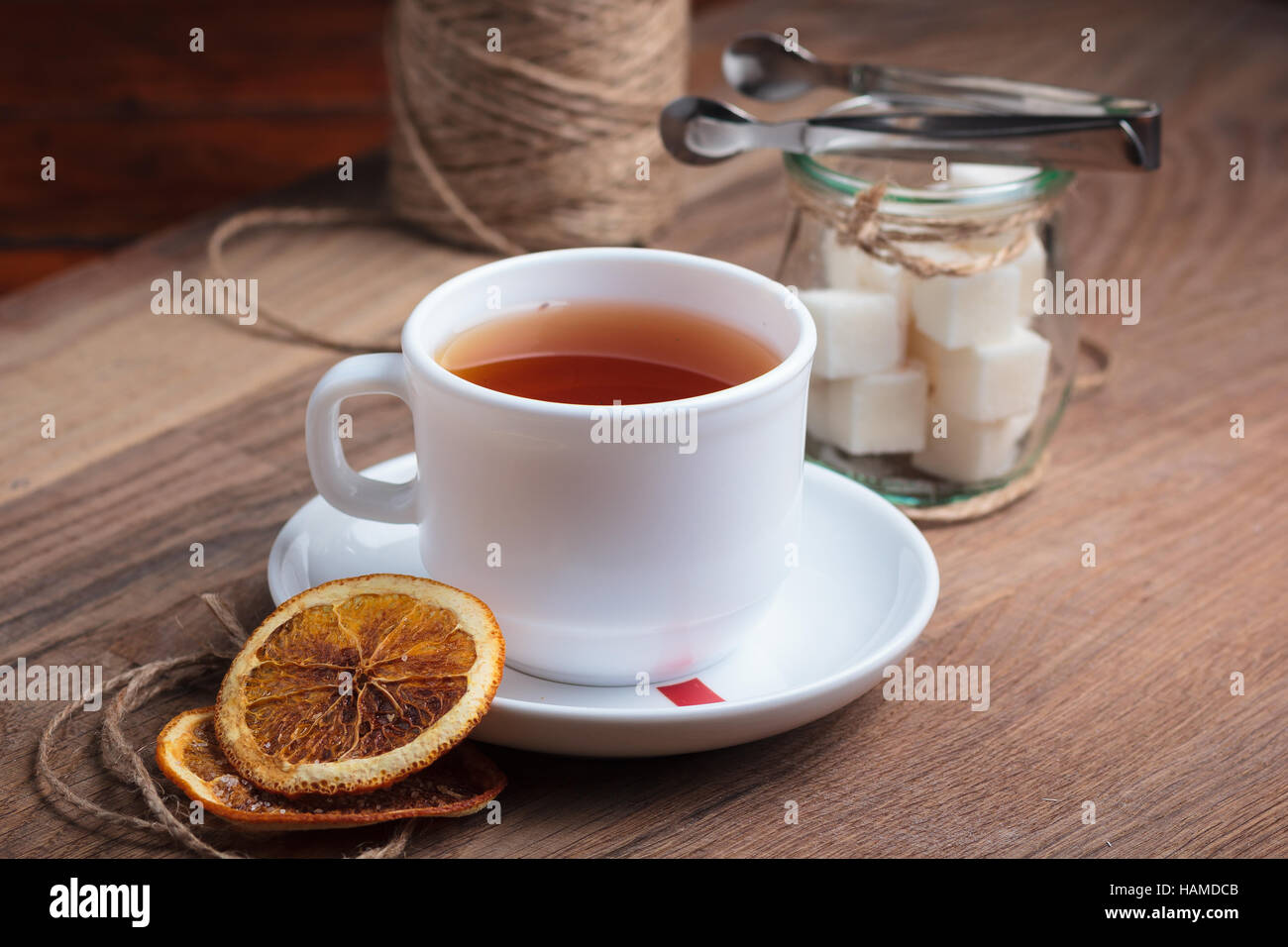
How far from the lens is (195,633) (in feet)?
2.28

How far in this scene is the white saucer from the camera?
55cm

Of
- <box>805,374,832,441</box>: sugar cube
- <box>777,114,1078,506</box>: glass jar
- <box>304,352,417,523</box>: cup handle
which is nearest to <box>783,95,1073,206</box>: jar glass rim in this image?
<box>777,114,1078,506</box>: glass jar

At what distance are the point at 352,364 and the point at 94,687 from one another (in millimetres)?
197

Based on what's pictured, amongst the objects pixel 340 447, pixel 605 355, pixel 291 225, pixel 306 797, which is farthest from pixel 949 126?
pixel 291 225

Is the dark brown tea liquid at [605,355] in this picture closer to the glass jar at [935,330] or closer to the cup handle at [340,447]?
the cup handle at [340,447]

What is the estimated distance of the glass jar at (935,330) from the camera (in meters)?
0.76

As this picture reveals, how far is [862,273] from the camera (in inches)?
31.4

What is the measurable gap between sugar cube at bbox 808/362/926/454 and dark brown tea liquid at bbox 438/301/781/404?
0.47 feet

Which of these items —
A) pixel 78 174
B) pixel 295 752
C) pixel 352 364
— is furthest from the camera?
pixel 78 174

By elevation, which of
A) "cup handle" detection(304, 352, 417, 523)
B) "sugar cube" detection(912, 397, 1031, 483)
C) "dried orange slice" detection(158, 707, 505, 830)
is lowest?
"dried orange slice" detection(158, 707, 505, 830)

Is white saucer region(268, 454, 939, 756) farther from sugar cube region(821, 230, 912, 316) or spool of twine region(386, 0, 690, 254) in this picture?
spool of twine region(386, 0, 690, 254)

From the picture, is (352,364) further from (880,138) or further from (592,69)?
(592,69)

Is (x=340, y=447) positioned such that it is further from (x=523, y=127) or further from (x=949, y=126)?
Answer: (x=523, y=127)

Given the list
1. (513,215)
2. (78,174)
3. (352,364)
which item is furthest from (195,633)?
(78,174)
